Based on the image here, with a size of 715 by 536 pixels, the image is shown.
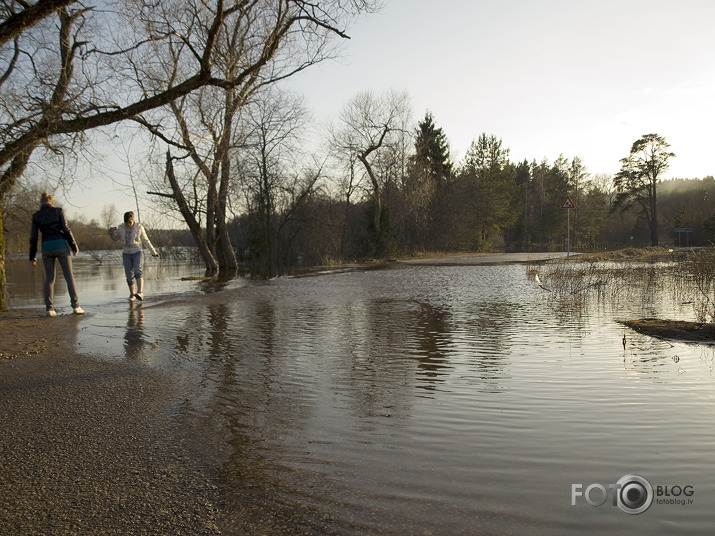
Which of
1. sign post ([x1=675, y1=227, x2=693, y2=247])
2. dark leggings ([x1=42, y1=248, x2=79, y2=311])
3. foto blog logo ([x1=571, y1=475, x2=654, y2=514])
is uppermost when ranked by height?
sign post ([x1=675, y1=227, x2=693, y2=247])

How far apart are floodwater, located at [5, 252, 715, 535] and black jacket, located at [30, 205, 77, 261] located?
104 inches

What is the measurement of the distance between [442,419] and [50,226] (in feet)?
31.0

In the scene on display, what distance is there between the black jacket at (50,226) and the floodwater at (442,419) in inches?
104

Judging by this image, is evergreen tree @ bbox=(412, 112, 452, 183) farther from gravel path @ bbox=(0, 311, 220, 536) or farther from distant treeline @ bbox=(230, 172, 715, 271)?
gravel path @ bbox=(0, 311, 220, 536)

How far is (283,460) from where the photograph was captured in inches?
137

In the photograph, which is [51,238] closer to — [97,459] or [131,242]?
[131,242]

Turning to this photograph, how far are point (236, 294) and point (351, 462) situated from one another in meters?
12.0

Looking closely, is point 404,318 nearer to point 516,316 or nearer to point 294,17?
point 516,316

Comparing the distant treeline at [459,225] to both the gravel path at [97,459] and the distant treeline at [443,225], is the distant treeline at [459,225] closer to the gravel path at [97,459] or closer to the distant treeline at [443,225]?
the distant treeline at [443,225]

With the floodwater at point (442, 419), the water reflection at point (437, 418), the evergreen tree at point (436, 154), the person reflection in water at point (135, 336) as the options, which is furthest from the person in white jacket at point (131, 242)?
the evergreen tree at point (436, 154)

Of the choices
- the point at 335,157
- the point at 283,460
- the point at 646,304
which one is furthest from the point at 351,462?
the point at 335,157

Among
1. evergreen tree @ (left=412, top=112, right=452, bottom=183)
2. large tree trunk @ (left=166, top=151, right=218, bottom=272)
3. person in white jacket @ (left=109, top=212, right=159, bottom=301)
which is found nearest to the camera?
person in white jacket @ (left=109, top=212, right=159, bottom=301)

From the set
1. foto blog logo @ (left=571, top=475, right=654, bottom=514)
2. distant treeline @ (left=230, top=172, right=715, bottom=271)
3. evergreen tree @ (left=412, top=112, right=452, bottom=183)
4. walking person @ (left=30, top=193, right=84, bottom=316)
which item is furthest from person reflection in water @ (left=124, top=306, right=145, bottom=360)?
evergreen tree @ (left=412, top=112, right=452, bottom=183)

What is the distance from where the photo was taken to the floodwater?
111 inches
